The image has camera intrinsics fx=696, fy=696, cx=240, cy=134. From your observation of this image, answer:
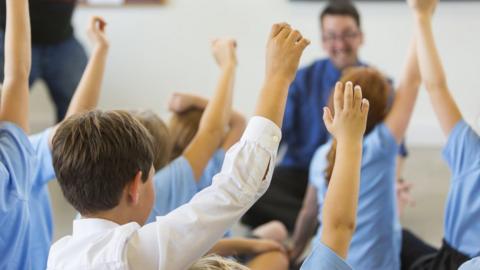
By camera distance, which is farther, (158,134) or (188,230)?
(158,134)

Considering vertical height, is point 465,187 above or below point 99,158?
below

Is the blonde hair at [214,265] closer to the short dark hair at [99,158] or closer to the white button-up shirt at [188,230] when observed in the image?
the white button-up shirt at [188,230]

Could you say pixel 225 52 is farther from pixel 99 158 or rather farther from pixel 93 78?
pixel 99 158

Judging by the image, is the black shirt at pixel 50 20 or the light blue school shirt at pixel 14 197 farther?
the black shirt at pixel 50 20

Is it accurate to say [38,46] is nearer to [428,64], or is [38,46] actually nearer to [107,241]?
[428,64]

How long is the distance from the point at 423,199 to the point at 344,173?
2149 mm

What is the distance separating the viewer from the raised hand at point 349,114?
3.50ft

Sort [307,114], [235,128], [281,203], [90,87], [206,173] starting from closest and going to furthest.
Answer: [90,87], [206,173], [235,128], [281,203], [307,114]

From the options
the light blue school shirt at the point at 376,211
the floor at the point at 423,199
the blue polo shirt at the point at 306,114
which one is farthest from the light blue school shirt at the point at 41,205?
the blue polo shirt at the point at 306,114

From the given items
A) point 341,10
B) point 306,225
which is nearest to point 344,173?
point 306,225

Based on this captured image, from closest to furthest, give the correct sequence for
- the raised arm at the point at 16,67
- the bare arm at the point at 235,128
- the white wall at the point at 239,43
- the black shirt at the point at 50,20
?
the raised arm at the point at 16,67 < the bare arm at the point at 235,128 < the black shirt at the point at 50,20 < the white wall at the point at 239,43

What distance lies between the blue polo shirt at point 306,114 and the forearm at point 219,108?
1.25 metres

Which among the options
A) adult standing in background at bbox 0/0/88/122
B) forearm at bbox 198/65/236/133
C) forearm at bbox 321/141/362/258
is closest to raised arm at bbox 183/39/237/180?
forearm at bbox 198/65/236/133

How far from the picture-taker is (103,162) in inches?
41.6
